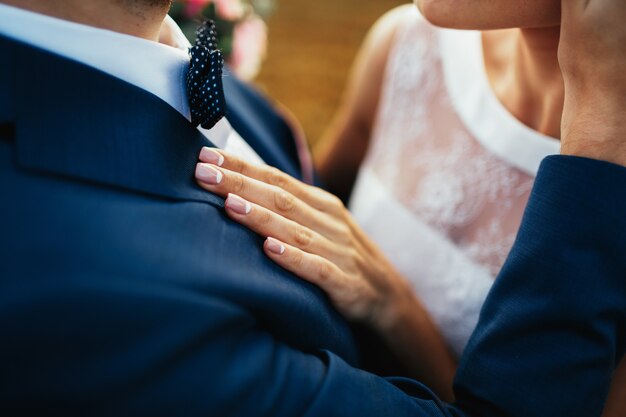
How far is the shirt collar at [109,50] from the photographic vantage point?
61cm

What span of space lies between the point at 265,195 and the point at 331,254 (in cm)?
14

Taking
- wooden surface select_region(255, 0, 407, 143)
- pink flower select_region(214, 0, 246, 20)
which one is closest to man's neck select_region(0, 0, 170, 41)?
pink flower select_region(214, 0, 246, 20)

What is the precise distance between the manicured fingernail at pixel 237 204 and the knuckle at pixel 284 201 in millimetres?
68

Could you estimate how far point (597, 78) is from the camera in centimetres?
75

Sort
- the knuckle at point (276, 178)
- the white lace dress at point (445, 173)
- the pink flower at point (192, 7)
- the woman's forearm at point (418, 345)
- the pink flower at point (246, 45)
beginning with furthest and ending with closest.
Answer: the pink flower at point (246, 45) < the pink flower at point (192, 7) < the white lace dress at point (445, 173) < the woman's forearm at point (418, 345) < the knuckle at point (276, 178)

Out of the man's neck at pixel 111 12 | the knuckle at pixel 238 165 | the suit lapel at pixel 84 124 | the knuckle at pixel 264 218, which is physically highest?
the man's neck at pixel 111 12

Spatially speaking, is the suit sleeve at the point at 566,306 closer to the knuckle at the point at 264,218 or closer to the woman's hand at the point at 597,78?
the woman's hand at the point at 597,78

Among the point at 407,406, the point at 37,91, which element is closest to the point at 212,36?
the point at 37,91

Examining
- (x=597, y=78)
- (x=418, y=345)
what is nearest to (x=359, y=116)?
(x=418, y=345)

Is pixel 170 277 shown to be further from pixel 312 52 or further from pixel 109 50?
pixel 312 52

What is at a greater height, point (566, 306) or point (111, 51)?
point (111, 51)

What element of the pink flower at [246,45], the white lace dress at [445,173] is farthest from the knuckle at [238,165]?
the pink flower at [246,45]

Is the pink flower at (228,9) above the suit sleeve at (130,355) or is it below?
above

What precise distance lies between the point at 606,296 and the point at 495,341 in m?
0.14
